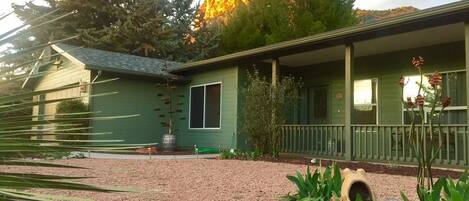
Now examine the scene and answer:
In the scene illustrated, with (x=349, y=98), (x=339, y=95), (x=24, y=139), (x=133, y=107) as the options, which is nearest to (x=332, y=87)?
(x=339, y=95)

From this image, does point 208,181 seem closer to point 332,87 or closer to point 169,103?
point 332,87

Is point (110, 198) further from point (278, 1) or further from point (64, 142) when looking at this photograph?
point (278, 1)

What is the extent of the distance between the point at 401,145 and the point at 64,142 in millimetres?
9230

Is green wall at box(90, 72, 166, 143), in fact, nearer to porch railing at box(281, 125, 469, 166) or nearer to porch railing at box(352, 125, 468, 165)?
porch railing at box(281, 125, 469, 166)

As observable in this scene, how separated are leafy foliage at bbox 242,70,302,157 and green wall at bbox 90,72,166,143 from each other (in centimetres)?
409

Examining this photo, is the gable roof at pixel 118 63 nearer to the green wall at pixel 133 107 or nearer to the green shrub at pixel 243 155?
the green wall at pixel 133 107

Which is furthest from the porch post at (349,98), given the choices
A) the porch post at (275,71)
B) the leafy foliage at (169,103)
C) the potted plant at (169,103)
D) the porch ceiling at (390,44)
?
the leafy foliage at (169,103)

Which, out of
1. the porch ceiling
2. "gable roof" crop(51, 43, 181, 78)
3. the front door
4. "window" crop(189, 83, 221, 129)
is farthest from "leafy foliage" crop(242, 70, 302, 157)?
"gable roof" crop(51, 43, 181, 78)

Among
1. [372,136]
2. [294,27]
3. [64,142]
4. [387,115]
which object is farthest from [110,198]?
[294,27]

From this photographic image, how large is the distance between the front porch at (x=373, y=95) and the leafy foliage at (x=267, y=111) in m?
0.57

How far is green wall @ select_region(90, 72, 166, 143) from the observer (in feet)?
45.3

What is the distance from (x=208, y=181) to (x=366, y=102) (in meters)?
6.47

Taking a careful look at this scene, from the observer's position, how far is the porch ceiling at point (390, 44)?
9.04 meters

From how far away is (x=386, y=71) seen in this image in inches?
447
